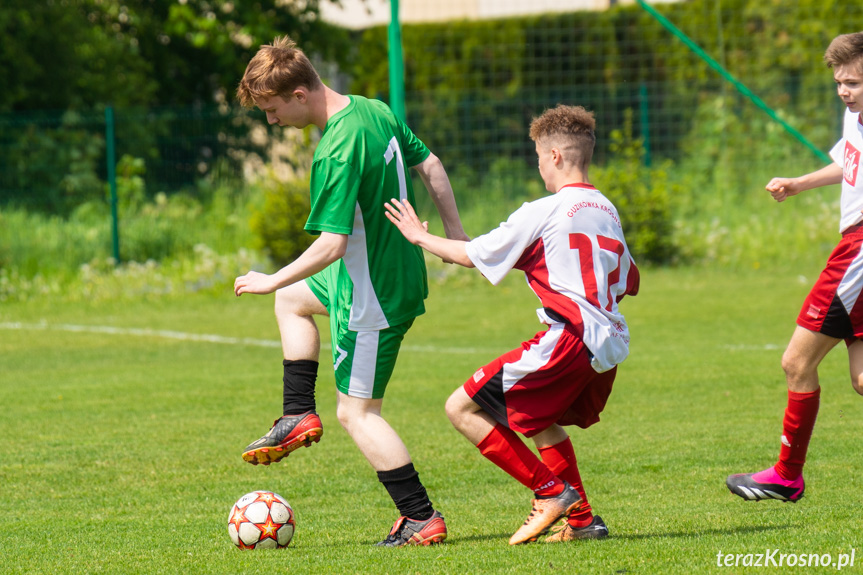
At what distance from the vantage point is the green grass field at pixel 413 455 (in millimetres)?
4145

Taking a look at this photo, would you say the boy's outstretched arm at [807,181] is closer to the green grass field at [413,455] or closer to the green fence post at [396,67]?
the green grass field at [413,455]

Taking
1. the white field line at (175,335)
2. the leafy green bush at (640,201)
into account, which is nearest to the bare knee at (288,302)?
the white field line at (175,335)

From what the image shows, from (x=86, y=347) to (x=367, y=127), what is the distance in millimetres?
7699

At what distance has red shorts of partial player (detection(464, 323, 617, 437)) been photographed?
13.4 ft

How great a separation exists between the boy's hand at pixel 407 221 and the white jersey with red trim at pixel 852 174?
72.6 inches

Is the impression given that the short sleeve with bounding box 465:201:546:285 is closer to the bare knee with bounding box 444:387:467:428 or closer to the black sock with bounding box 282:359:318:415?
the bare knee with bounding box 444:387:467:428

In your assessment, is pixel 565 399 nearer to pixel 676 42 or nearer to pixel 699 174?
pixel 699 174

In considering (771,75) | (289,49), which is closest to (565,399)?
(289,49)

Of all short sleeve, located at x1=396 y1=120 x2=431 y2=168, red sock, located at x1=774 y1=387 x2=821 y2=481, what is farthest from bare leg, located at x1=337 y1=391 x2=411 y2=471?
red sock, located at x1=774 y1=387 x2=821 y2=481

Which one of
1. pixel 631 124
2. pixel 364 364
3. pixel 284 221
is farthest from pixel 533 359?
pixel 631 124

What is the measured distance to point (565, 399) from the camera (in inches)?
164

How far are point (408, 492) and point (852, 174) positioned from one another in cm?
230

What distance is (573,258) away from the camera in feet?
13.3

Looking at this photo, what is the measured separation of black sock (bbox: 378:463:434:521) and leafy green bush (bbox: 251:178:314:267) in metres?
10.7
